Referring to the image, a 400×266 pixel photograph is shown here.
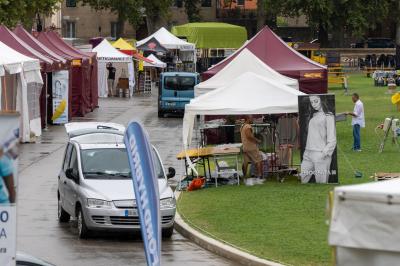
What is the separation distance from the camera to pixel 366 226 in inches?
333

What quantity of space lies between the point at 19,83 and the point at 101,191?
55.8ft

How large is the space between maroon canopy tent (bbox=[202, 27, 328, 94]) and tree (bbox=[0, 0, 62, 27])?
54.7 ft

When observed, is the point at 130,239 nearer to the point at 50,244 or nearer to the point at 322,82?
the point at 50,244

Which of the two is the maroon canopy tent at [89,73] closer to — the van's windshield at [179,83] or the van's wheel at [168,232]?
the van's windshield at [179,83]

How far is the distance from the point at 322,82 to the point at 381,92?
26.8m

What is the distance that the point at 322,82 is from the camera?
37844 millimetres

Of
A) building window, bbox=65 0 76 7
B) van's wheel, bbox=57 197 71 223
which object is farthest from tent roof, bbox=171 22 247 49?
van's wheel, bbox=57 197 71 223

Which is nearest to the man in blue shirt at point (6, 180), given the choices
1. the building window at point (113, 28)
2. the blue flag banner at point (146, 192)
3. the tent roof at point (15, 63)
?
the blue flag banner at point (146, 192)

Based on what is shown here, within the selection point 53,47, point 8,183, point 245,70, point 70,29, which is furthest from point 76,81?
point 70,29

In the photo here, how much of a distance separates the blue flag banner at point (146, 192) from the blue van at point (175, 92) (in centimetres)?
3783

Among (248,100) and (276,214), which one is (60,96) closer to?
(248,100)

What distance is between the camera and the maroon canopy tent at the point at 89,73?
49469 millimetres

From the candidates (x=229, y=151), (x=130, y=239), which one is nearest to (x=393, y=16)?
(x=229, y=151)

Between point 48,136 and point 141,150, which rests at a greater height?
point 141,150
